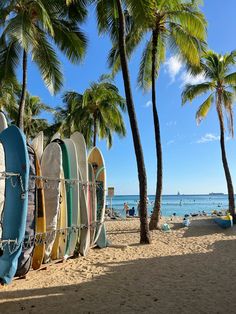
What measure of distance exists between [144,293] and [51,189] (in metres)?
3.13

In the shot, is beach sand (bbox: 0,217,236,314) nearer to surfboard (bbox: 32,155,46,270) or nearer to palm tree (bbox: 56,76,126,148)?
surfboard (bbox: 32,155,46,270)

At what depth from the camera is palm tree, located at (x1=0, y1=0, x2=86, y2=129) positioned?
13.4 meters

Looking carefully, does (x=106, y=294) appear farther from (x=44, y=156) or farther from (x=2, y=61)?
(x=2, y=61)

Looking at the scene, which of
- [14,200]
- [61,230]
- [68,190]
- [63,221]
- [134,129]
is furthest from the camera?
[134,129]

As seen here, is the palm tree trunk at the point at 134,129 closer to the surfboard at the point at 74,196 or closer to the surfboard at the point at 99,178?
the surfboard at the point at 99,178

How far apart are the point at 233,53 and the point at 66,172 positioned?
12806 mm

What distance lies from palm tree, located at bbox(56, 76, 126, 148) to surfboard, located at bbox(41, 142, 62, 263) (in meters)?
15.1

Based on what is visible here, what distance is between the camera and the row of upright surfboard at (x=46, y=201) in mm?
6379

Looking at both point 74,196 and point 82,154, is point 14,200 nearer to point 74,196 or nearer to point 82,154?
point 74,196

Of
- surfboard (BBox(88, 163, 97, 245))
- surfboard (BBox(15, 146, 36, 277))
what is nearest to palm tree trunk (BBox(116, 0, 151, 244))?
surfboard (BBox(88, 163, 97, 245))

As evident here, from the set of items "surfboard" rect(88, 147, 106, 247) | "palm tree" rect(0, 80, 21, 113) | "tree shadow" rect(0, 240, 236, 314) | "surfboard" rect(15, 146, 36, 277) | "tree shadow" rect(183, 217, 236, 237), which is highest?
"palm tree" rect(0, 80, 21, 113)

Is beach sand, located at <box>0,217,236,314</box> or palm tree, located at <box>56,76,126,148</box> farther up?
palm tree, located at <box>56,76,126,148</box>

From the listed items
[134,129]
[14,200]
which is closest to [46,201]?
[14,200]

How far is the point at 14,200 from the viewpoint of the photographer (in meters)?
6.48
